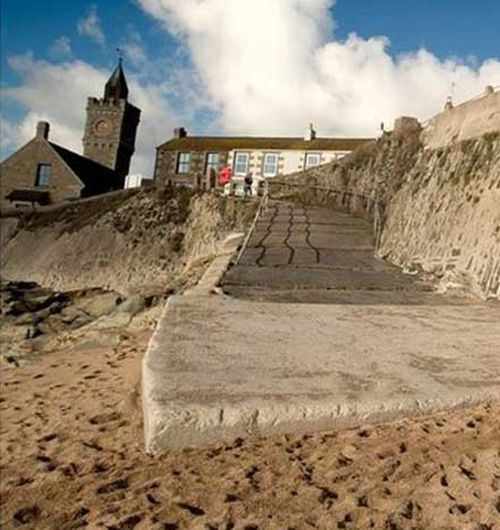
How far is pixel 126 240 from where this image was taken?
29.0 m

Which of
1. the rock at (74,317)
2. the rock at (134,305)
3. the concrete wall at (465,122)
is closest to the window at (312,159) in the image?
the rock at (74,317)

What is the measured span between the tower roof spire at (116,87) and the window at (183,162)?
22.6 m

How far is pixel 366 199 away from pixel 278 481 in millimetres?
20618

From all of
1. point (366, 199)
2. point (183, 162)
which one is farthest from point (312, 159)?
point (366, 199)

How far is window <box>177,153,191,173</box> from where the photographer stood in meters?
48.8

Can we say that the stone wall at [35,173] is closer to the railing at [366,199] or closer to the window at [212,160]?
the window at [212,160]

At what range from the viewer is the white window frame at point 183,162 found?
160 feet

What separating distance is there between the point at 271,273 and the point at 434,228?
353 cm

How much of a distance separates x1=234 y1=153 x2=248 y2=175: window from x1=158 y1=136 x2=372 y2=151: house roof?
87 centimetres

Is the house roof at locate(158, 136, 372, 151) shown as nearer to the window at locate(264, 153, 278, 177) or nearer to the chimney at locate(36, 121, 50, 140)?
the window at locate(264, 153, 278, 177)

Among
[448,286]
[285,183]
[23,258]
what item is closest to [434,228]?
[448,286]

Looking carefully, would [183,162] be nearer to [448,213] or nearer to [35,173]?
[35,173]

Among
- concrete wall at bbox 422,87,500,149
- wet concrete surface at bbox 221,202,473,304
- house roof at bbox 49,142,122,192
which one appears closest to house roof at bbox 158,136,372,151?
house roof at bbox 49,142,122,192

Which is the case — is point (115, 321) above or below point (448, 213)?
below
